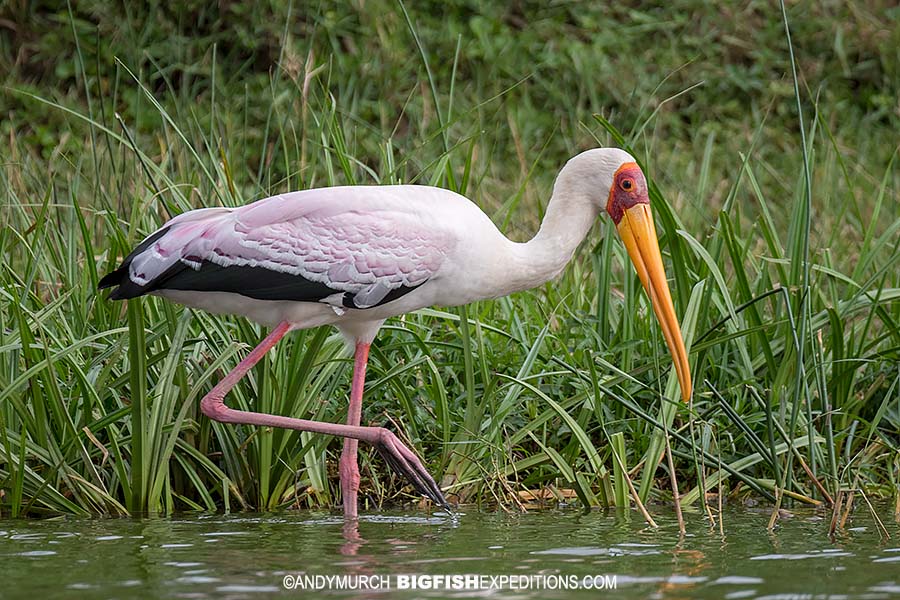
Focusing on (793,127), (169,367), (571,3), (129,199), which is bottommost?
(169,367)

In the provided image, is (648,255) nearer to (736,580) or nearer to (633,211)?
(633,211)

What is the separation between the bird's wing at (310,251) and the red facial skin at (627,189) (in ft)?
1.99

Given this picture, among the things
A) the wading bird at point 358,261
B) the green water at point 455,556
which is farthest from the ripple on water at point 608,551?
the wading bird at point 358,261

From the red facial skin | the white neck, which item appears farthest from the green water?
the red facial skin

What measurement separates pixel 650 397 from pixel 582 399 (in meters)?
0.39

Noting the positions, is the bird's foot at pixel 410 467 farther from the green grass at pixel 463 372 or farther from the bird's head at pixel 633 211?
the bird's head at pixel 633 211

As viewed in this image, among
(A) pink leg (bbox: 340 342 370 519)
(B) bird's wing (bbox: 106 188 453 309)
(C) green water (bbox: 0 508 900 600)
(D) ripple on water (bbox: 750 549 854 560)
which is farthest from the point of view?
(A) pink leg (bbox: 340 342 370 519)

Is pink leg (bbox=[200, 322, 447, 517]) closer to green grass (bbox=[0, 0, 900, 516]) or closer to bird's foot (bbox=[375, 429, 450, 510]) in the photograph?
bird's foot (bbox=[375, 429, 450, 510])

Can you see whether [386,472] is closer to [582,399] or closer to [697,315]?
[582,399]

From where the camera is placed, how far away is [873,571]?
3600 mm

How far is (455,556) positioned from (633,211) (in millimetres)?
1512

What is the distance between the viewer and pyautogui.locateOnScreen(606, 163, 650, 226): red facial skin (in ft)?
15.7

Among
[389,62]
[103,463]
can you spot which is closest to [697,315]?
[103,463]

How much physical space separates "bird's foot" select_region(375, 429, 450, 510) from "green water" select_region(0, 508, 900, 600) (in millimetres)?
91
